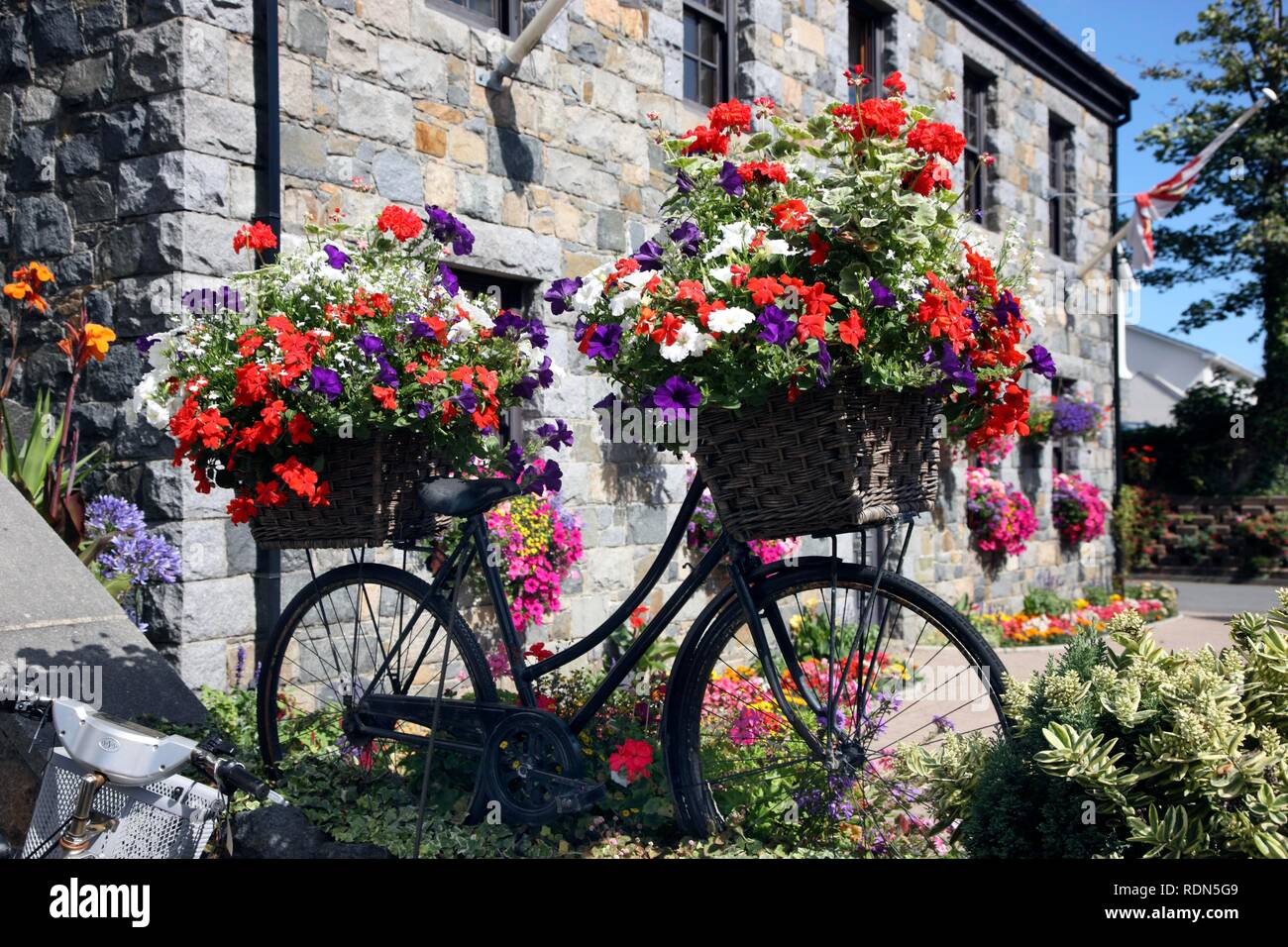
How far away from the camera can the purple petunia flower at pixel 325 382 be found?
3125 millimetres

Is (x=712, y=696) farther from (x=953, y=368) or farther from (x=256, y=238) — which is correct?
(x=256, y=238)

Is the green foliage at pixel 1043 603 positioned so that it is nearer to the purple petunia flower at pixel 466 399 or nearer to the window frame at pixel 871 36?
the window frame at pixel 871 36

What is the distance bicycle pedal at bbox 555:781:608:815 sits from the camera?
302cm

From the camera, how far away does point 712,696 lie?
3.44 meters

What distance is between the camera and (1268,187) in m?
15.1

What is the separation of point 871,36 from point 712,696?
23.6ft

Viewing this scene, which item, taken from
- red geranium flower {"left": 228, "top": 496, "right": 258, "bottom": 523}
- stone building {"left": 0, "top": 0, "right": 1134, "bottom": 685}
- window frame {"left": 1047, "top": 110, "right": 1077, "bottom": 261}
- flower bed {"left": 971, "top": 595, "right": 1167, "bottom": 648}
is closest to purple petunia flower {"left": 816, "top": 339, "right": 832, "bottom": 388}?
stone building {"left": 0, "top": 0, "right": 1134, "bottom": 685}

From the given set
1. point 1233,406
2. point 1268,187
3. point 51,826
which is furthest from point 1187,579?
point 51,826

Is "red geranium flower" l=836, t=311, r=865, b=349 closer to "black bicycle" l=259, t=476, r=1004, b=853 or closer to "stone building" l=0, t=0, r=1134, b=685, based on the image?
"black bicycle" l=259, t=476, r=1004, b=853

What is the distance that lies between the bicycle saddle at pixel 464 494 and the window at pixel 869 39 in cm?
674

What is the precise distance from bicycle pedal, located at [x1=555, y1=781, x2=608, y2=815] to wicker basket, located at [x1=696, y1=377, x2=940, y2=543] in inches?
31.7

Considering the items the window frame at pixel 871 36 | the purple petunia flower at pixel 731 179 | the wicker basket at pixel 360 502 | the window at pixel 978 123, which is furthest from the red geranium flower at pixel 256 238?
the window at pixel 978 123

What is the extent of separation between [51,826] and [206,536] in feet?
8.32

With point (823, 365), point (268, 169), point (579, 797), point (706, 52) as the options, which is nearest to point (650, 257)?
point (823, 365)
